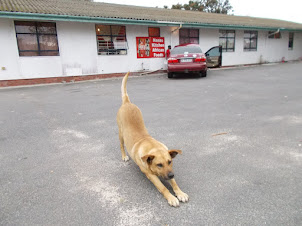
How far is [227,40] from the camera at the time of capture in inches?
755

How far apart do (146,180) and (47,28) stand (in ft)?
41.0

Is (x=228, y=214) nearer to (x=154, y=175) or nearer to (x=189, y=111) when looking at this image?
(x=154, y=175)

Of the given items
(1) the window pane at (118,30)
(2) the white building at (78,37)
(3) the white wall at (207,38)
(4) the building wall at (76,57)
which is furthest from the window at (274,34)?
(1) the window pane at (118,30)

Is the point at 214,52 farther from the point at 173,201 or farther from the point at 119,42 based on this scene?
the point at 173,201

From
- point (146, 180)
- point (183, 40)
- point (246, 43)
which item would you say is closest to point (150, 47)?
point (183, 40)

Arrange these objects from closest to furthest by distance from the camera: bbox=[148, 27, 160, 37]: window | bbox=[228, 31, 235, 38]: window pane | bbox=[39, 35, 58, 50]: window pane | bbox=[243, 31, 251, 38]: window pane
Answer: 1. bbox=[39, 35, 58, 50]: window pane
2. bbox=[148, 27, 160, 37]: window
3. bbox=[228, 31, 235, 38]: window pane
4. bbox=[243, 31, 251, 38]: window pane

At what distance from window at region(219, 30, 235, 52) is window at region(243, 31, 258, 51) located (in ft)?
4.87

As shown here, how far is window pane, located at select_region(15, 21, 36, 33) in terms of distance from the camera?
A: 11405 millimetres

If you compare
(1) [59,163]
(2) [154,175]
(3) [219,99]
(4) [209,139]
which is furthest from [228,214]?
(3) [219,99]

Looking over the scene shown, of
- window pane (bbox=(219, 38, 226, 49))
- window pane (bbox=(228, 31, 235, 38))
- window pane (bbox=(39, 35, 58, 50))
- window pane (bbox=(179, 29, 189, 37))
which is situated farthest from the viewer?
window pane (bbox=(228, 31, 235, 38))

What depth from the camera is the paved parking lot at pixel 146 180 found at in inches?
79.0

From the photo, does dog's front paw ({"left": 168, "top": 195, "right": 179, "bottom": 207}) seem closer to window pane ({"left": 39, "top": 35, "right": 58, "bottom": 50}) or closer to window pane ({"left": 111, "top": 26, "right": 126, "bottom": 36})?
window pane ({"left": 39, "top": 35, "right": 58, "bottom": 50})

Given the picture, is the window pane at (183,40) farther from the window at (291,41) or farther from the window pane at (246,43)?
the window at (291,41)

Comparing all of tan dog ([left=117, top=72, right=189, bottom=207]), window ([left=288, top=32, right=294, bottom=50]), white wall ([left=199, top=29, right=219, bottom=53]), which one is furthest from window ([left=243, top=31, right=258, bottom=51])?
tan dog ([left=117, top=72, right=189, bottom=207])
